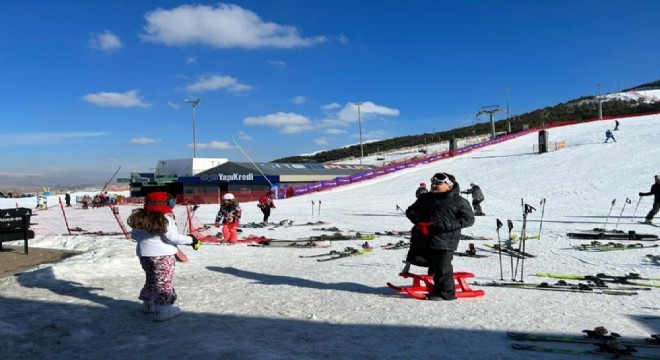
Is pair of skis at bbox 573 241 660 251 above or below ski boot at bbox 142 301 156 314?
below

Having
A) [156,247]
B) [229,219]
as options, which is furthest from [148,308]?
[229,219]

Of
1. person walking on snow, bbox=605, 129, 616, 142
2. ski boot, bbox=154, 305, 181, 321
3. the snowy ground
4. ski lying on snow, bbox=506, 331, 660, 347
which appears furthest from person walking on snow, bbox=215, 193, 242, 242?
person walking on snow, bbox=605, 129, 616, 142

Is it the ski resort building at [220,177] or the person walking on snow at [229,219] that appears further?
the ski resort building at [220,177]

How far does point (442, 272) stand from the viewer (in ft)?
19.6

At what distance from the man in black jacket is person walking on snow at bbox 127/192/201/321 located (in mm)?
2711

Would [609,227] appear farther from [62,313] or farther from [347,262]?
[62,313]

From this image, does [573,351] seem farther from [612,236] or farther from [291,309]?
[612,236]

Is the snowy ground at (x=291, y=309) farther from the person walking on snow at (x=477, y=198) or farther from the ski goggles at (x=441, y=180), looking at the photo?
the person walking on snow at (x=477, y=198)

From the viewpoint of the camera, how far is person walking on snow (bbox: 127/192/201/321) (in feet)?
17.5

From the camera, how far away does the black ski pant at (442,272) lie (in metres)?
5.98

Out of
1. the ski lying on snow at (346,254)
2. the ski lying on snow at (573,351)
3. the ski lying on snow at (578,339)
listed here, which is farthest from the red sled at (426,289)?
the ski lying on snow at (346,254)

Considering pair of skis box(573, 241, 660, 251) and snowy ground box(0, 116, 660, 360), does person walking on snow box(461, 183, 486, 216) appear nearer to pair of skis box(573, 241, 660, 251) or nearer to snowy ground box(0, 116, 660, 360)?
snowy ground box(0, 116, 660, 360)

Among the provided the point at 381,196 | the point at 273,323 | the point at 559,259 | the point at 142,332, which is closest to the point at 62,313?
the point at 142,332

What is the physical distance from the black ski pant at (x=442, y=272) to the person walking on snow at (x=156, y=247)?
288 centimetres
